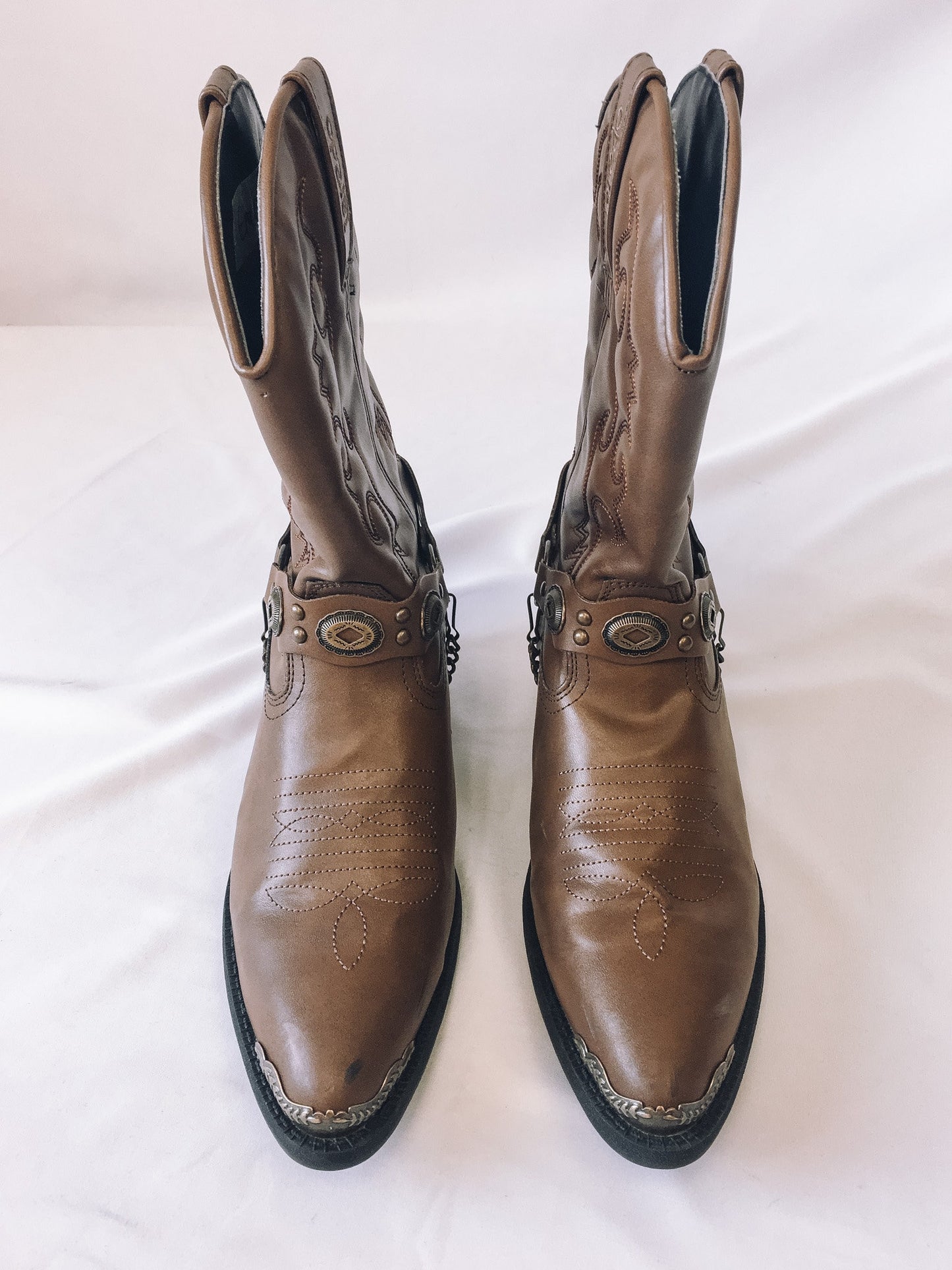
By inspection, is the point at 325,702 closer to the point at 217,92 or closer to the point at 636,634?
the point at 636,634

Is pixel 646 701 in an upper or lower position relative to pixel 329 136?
lower

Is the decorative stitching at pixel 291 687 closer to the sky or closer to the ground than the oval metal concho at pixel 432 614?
closer to the ground

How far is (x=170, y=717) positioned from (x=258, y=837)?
29 cm

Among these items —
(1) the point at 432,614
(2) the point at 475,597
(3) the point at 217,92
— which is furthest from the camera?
(2) the point at 475,597

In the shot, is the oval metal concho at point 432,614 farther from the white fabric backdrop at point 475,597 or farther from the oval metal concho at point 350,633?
the white fabric backdrop at point 475,597

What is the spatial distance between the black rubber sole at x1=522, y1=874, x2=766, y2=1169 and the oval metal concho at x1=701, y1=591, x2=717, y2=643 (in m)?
0.29

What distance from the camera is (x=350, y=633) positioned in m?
0.85

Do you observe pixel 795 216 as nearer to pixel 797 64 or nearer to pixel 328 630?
pixel 797 64

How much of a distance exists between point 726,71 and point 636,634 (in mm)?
464

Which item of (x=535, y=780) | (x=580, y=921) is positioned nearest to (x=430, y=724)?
(x=535, y=780)

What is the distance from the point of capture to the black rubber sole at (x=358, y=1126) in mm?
717

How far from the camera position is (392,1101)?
744mm

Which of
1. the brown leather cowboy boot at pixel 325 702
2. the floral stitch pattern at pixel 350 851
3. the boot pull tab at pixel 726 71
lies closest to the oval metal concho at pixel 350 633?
the brown leather cowboy boot at pixel 325 702

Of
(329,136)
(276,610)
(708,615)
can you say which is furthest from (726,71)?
(276,610)
